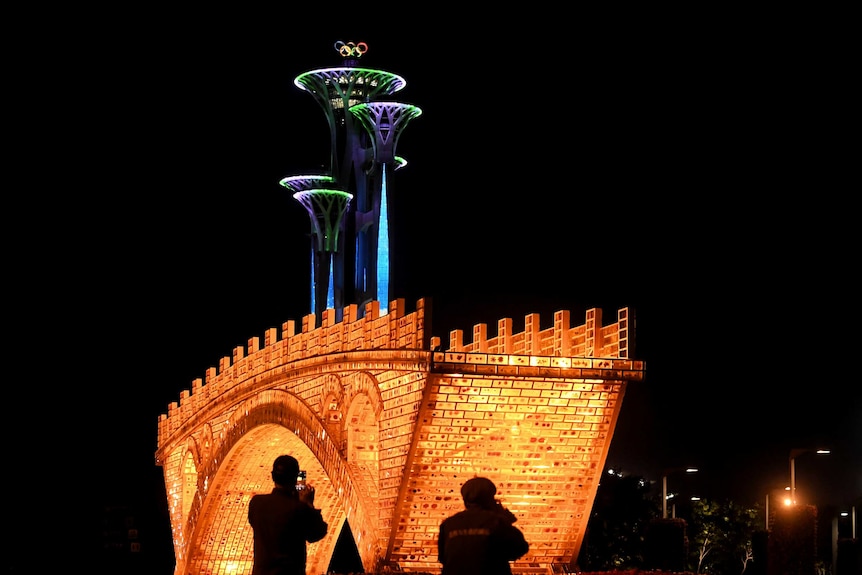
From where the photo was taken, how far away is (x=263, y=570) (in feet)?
35.4

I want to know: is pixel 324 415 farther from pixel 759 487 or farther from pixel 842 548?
pixel 759 487

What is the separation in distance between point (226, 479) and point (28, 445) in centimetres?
1003

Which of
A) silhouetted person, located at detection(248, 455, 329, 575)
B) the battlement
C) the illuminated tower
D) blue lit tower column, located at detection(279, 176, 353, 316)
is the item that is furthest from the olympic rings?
silhouetted person, located at detection(248, 455, 329, 575)

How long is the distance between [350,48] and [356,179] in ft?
8.84

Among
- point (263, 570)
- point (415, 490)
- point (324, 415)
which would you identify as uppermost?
point (324, 415)

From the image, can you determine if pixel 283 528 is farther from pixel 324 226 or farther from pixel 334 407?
pixel 324 226

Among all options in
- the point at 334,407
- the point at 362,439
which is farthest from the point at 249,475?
the point at 362,439

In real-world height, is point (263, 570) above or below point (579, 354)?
→ below

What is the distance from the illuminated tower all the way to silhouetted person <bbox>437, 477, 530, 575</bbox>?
19826 millimetres

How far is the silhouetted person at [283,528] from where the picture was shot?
10.7 metres

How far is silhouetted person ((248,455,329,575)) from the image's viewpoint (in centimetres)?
1073

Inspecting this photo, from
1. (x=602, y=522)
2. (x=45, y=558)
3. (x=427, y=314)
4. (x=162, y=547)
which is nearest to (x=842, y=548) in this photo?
(x=427, y=314)

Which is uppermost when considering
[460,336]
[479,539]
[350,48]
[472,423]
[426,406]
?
[350,48]

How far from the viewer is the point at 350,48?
3169 cm
